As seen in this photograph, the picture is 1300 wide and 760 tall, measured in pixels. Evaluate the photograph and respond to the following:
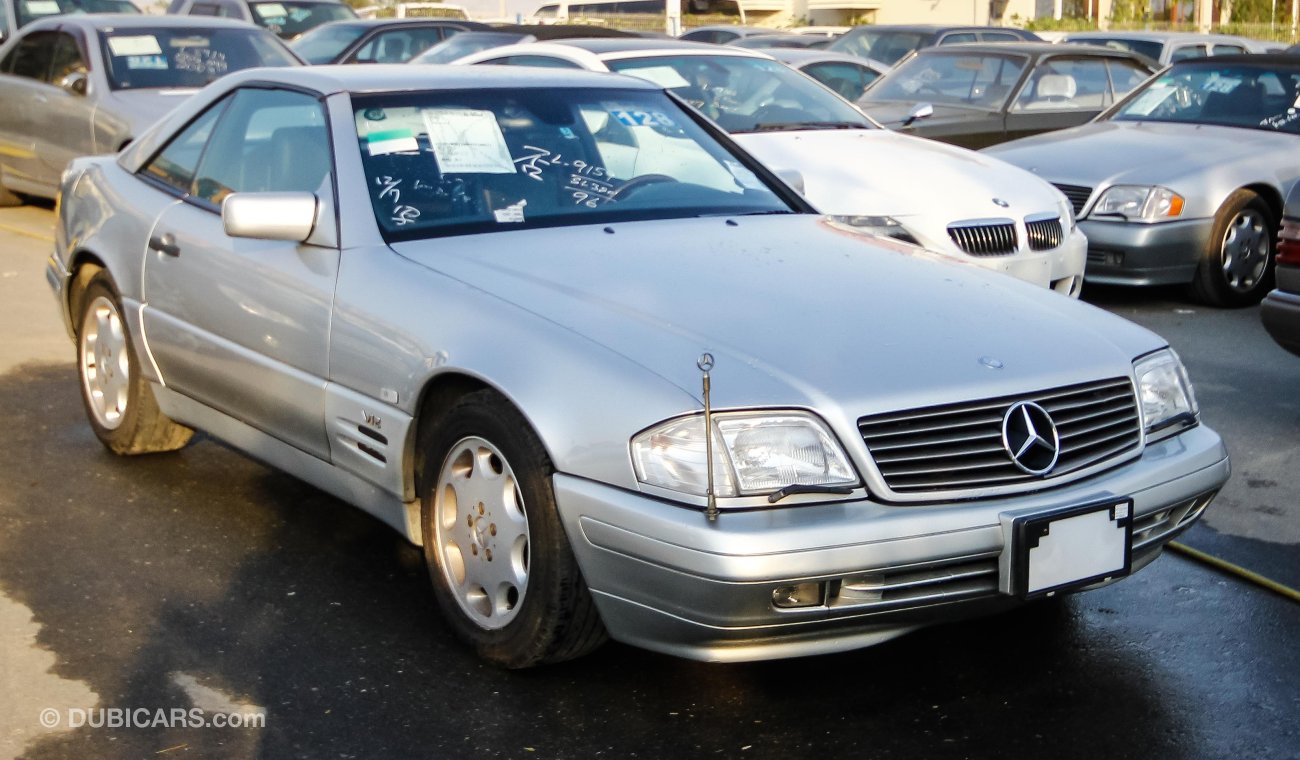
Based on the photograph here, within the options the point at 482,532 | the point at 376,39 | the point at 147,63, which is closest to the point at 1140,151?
the point at 482,532

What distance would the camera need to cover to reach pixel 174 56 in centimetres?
1177

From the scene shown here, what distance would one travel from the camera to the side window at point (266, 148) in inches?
186

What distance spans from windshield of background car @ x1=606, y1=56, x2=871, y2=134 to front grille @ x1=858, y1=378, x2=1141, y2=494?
16.4 ft

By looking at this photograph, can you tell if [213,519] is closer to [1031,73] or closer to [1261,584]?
[1261,584]

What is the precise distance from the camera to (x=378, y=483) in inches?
163

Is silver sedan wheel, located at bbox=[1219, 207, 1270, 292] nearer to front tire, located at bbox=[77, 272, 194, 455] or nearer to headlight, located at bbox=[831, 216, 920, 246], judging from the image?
headlight, located at bbox=[831, 216, 920, 246]

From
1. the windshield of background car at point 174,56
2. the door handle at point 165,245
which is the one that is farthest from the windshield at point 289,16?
the door handle at point 165,245

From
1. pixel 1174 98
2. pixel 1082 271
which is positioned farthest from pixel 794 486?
pixel 1174 98

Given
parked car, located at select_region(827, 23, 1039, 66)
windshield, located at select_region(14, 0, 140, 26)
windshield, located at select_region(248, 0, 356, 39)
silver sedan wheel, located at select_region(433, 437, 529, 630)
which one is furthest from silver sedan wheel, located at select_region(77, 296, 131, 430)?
windshield, located at select_region(248, 0, 356, 39)

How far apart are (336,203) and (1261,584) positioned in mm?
2796

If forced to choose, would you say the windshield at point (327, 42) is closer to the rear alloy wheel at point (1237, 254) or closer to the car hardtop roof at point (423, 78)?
the rear alloy wheel at point (1237, 254)

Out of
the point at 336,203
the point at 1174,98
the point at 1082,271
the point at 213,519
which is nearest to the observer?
the point at 336,203

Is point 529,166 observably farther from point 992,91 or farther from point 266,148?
point 992,91

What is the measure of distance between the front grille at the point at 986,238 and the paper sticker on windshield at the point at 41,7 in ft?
45.0
